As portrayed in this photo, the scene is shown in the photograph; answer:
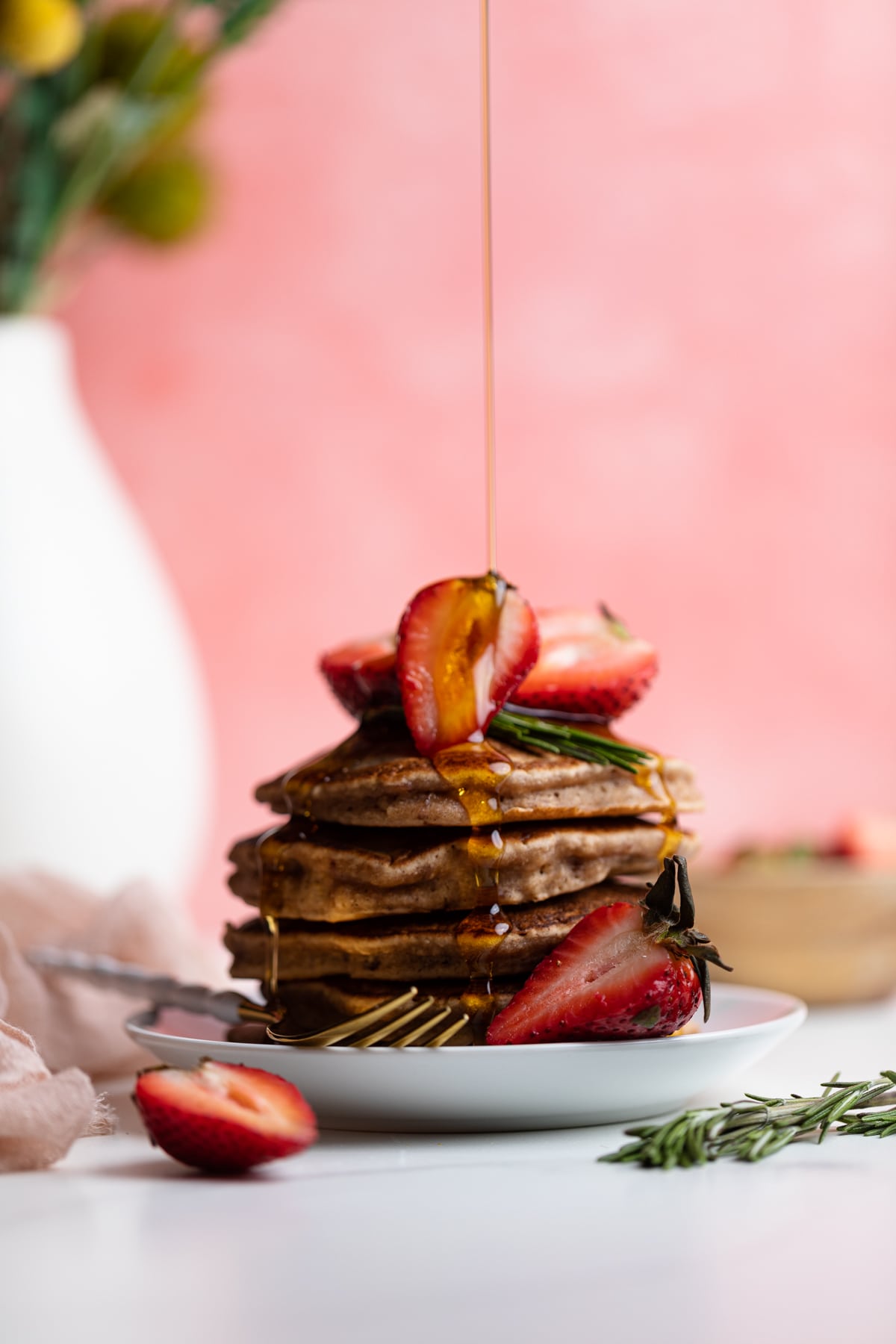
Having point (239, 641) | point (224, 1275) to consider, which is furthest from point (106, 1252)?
point (239, 641)

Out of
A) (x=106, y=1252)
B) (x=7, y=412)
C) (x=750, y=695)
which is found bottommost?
(x=750, y=695)

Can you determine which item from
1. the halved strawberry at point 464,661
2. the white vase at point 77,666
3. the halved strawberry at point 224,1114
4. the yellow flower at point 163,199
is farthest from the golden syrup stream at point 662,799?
the yellow flower at point 163,199

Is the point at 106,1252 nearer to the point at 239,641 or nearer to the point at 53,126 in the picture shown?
the point at 53,126

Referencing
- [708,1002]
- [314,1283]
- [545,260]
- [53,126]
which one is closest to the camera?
[314,1283]

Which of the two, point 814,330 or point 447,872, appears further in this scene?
point 814,330

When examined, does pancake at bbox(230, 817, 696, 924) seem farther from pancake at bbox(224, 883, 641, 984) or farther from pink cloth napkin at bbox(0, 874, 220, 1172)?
pink cloth napkin at bbox(0, 874, 220, 1172)

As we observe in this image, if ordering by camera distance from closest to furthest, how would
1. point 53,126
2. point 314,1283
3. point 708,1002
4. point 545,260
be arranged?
point 314,1283 < point 708,1002 < point 53,126 < point 545,260

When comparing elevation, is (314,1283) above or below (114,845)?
above
